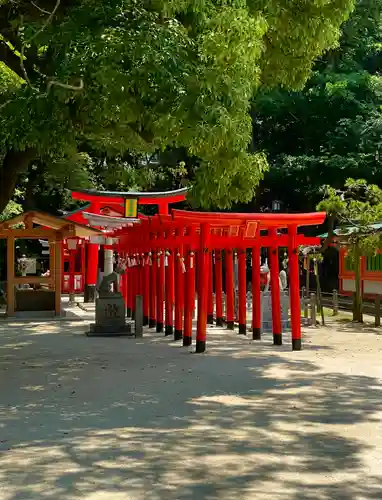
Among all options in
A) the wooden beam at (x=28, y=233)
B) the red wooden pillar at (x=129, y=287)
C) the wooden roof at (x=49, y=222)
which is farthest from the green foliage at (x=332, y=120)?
the wooden beam at (x=28, y=233)

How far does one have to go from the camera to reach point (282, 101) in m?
33.4

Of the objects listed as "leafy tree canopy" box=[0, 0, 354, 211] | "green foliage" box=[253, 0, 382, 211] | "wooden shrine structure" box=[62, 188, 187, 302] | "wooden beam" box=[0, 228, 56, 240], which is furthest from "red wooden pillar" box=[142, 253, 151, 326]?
"green foliage" box=[253, 0, 382, 211]

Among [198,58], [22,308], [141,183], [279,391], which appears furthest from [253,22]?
[141,183]

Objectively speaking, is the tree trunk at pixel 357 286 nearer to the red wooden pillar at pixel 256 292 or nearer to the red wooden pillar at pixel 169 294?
the red wooden pillar at pixel 256 292

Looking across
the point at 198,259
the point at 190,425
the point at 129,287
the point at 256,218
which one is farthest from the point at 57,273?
the point at 190,425

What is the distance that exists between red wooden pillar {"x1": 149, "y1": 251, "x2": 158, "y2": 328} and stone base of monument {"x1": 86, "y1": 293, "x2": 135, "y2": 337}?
3.89ft

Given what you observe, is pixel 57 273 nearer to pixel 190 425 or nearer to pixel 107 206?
pixel 107 206

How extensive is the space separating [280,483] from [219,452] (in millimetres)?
1026

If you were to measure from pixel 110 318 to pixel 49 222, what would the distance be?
466 cm

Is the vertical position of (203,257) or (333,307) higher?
(203,257)

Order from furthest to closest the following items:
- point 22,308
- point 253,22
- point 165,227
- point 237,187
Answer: point 22,308 → point 165,227 → point 237,187 → point 253,22

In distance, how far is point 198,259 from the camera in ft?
49.7

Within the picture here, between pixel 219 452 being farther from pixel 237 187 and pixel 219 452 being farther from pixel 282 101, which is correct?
pixel 282 101

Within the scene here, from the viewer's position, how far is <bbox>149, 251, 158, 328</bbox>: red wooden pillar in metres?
17.5
